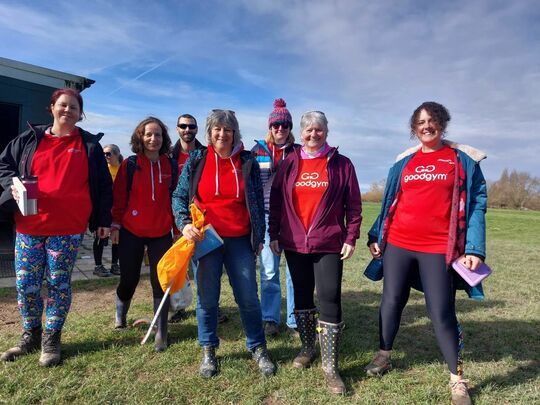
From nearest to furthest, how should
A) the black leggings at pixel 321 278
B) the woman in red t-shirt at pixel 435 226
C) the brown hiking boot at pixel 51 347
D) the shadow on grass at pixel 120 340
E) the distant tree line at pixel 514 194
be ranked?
the woman in red t-shirt at pixel 435 226
the black leggings at pixel 321 278
the brown hiking boot at pixel 51 347
the shadow on grass at pixel 120 340
the distant tree line at pixel 514 194

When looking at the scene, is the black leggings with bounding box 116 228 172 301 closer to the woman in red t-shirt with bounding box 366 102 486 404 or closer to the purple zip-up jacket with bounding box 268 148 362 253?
the purple zip-up jacket with bounding box 268 148 362 253

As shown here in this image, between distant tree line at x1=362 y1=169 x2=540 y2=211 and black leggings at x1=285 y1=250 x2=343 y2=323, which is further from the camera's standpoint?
distant tree line at x1=362 y1=169 x2=540 y2=211

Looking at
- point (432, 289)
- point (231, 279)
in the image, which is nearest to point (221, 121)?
point (231, 279)

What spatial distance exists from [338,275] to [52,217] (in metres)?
2.32

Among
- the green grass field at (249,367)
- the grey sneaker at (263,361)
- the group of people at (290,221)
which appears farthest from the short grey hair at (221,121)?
the green grass field at (249,367)

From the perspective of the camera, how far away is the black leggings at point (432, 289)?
305 cm

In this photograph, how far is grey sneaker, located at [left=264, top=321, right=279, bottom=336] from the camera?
165 inches

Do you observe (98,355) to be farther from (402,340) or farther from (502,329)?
(502,329)

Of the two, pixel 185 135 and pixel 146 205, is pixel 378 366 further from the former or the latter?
pixel 185 135

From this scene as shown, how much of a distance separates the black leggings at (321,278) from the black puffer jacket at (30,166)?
167 centimetres

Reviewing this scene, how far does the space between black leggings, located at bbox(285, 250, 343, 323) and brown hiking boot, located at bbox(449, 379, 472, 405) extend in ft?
3.08

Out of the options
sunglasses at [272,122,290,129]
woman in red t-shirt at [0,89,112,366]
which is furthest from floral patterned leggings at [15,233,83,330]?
sunglasses at [272,122,290,129]

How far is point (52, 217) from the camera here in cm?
328

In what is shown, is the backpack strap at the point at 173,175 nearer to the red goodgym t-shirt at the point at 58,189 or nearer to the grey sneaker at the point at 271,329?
the red goodgym t-shirt at the point at 58,189
